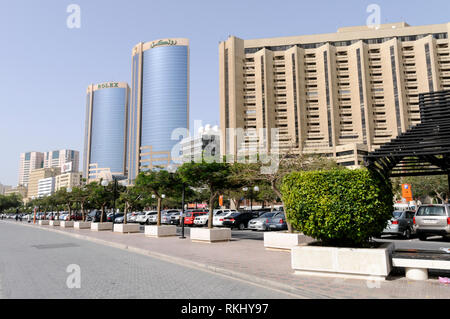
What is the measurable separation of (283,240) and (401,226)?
8258mm

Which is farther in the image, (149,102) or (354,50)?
(149,102)

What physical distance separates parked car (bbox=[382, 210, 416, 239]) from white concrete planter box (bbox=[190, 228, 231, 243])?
821 cm

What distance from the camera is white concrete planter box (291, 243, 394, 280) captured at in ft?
22.8

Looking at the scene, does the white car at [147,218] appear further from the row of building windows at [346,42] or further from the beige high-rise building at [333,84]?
the row of building windows at [346,42]

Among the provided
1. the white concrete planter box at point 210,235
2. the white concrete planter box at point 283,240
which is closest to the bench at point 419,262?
the white concrete planter box at point 283,240

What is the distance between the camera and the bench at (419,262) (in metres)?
6.70

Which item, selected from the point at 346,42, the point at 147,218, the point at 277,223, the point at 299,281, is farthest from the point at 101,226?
the point at 346,42

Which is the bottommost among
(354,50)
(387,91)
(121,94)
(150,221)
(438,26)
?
(150,221)

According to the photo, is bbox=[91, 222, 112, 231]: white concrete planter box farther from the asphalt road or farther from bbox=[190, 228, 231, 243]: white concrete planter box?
the asphalt road

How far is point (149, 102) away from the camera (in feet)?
551
